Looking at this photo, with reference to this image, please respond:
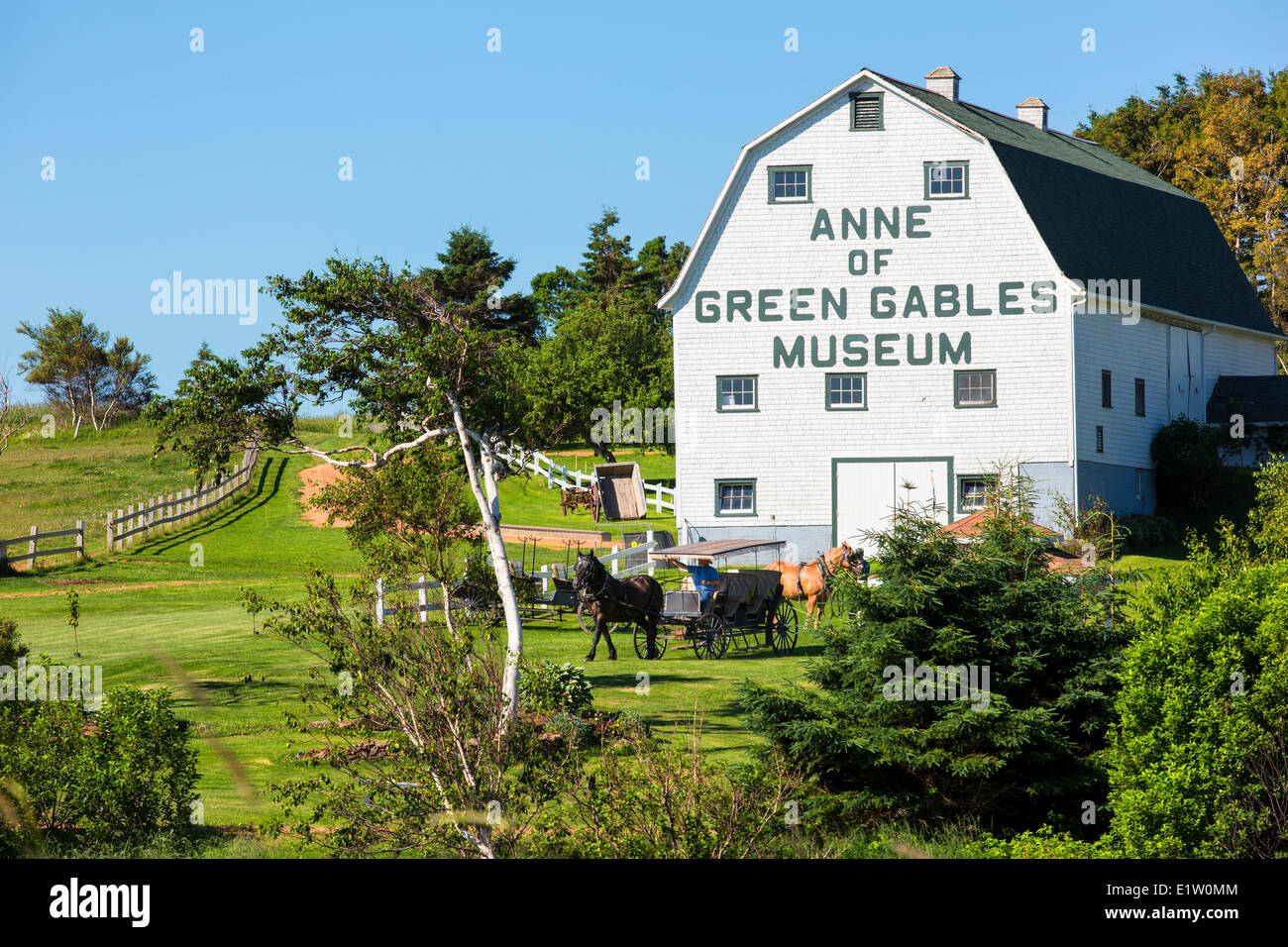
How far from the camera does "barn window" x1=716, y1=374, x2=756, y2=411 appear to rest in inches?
1436

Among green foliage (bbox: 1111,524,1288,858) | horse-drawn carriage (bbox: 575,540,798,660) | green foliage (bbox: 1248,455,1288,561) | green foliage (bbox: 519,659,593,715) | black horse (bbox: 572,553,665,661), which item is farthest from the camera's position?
horse-drawn carriage (bbox: 575,540,798,660)

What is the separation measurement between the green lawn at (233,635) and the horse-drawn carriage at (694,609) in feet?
1.48

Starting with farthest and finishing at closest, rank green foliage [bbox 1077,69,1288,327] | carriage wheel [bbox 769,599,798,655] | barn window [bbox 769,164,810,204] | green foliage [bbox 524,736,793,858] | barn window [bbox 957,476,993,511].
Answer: green foliage [bbox 1077,69,1288,327] → barn window [bbox 769,164,810,204] → barn window [bbox 957,476,993,511] → carriage wheel [bbox 769,599,798,655] → green foliage [bbox 524,736,793,858]

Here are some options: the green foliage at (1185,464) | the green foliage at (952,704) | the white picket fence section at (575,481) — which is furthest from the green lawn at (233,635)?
the green foliage at (1185,464)

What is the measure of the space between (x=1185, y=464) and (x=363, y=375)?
30003 mm

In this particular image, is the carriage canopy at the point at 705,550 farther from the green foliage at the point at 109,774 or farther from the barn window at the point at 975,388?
the green foliage at the point at 109,774

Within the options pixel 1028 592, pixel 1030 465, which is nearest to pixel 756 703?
pixel 1028 592

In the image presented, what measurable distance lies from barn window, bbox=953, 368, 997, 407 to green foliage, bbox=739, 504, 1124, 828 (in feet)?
77.4

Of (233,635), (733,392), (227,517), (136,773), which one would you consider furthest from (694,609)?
(227,517)

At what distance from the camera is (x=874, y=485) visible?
3581cm

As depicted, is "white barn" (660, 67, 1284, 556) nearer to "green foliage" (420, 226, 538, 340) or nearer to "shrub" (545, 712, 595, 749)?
"shrub" (545, 712, 595, 749)

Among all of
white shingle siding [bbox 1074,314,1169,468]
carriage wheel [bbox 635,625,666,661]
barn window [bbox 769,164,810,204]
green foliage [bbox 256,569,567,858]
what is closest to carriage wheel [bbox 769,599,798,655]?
carriage wheel [bbox 635,625,666,661]
